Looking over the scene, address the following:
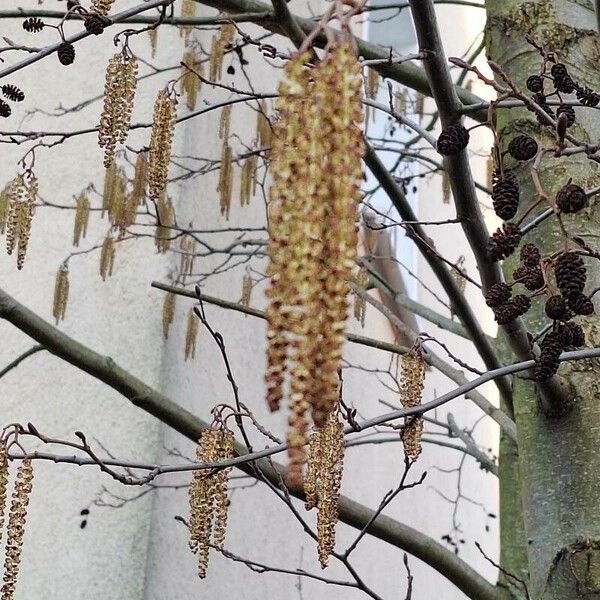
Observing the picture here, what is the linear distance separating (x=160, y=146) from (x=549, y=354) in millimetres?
764

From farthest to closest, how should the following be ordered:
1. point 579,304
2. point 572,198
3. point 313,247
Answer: point 579,304 → point 572,198 → point 313,247

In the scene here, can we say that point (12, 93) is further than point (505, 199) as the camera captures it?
Yes

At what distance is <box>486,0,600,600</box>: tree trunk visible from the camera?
1887 mm

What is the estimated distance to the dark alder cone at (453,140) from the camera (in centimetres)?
143

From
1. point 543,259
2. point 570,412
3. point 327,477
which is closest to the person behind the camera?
point 543,259

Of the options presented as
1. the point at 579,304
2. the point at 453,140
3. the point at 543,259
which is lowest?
the point at 579,304

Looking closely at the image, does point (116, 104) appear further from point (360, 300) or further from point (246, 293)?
point (360, 300)

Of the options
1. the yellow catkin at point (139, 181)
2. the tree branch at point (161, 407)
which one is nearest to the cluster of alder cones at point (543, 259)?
the tree branch at point (161, 407)

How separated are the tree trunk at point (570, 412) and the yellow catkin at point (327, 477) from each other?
47 cm

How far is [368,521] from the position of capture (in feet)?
7.31

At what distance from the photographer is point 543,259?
146cm

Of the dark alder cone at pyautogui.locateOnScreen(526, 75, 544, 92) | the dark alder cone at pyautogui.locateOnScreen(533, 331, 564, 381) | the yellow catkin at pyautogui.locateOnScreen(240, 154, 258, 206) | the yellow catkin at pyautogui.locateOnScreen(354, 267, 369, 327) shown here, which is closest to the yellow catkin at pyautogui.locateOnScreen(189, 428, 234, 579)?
the dark alder cone at pyautogui.locateOnScreen(533, 331, 564, 381)

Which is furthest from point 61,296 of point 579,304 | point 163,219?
point 579,304

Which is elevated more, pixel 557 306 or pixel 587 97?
pixel 587 97
